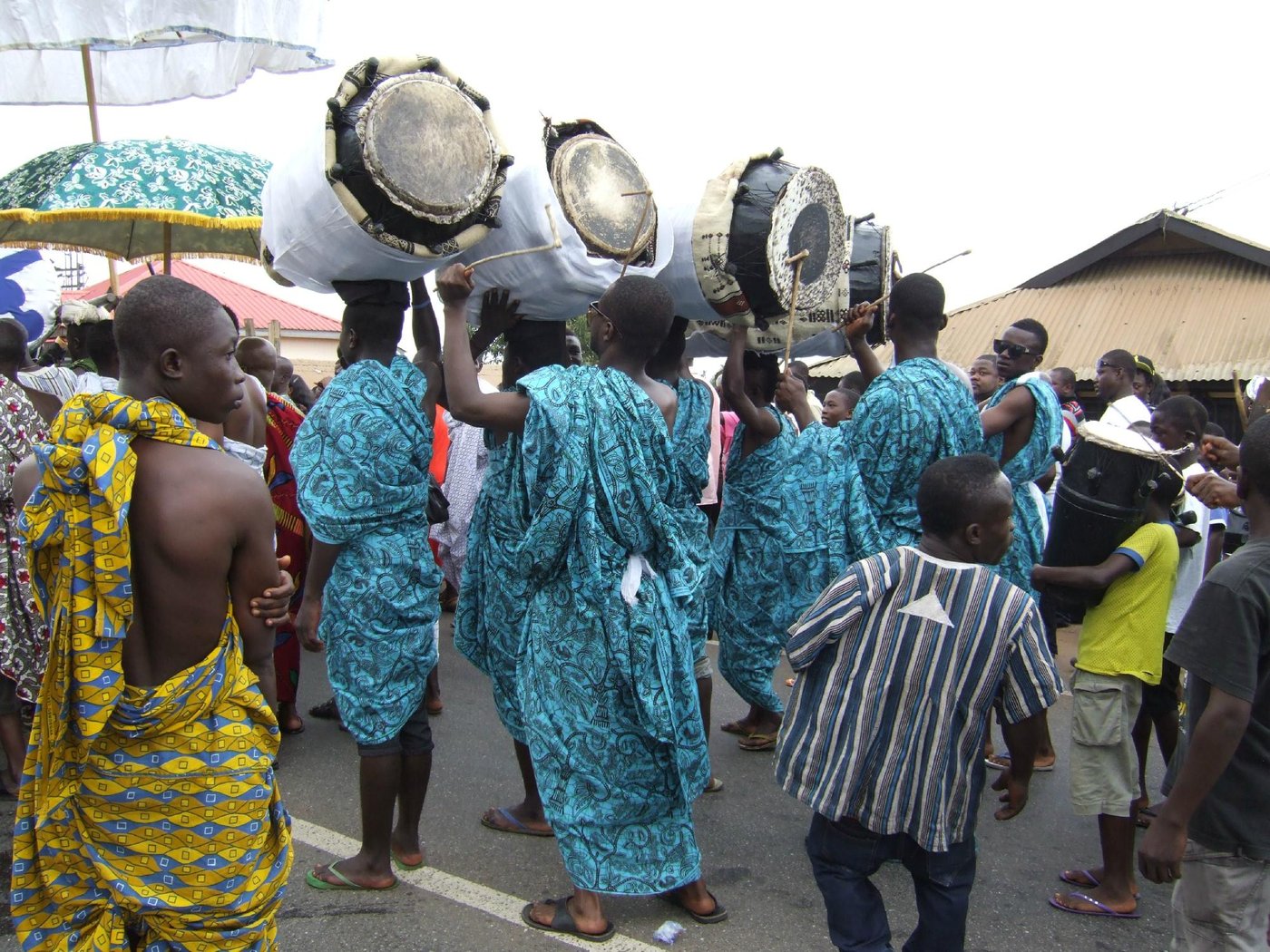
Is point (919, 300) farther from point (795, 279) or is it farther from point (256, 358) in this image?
point (256, 358)

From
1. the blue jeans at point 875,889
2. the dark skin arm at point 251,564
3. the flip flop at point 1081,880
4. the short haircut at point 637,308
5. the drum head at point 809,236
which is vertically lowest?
the flip flop at point 1081,880

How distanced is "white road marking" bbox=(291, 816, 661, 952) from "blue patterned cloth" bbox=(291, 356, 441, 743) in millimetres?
572

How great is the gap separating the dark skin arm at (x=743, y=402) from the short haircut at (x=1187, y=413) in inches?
59.7

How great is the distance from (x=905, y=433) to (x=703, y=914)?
1.91m

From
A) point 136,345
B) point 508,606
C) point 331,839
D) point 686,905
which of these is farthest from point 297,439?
point 686,905

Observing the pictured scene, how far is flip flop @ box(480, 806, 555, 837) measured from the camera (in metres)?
3.86

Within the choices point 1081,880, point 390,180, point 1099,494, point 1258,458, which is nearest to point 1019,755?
point 1258,458

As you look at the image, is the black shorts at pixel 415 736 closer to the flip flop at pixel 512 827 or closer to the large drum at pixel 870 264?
the flip flop at pixel 512 827

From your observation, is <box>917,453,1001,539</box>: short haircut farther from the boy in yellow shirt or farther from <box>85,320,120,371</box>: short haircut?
<box>85,320,120,371</box>: short haircut

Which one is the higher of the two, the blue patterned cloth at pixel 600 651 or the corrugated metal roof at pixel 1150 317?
the corrugated metal roof at pixel 1150 317

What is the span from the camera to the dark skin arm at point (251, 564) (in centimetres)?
212

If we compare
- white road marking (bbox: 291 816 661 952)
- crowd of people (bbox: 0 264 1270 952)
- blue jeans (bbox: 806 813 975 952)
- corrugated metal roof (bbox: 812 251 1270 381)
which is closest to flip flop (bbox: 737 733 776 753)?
crowd of people (bbox: 0 264 1270 952)

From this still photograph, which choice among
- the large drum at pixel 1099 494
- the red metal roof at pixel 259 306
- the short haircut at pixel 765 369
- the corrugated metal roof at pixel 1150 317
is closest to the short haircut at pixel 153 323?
the large drum at pixel 1099 494

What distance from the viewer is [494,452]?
349 cm
